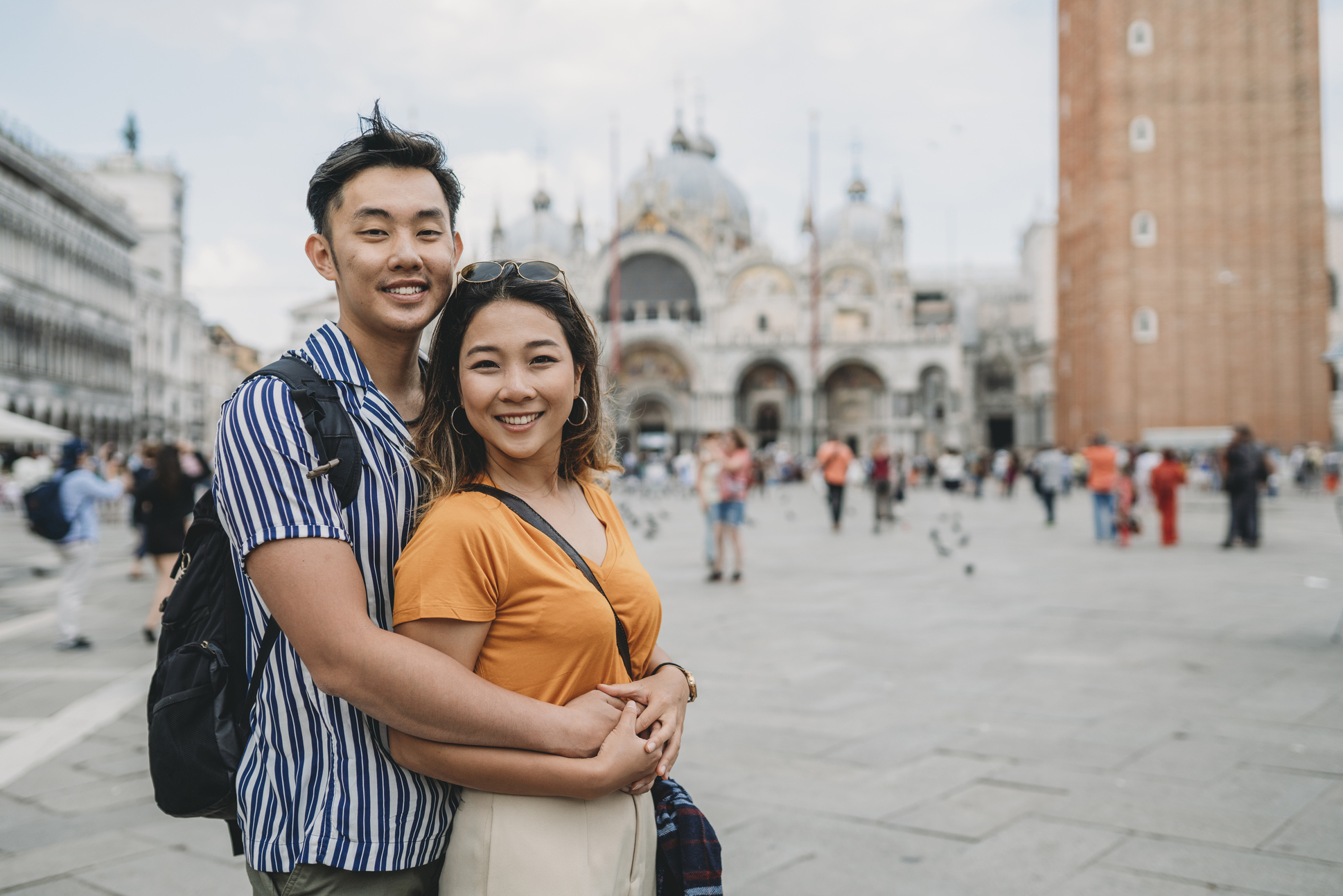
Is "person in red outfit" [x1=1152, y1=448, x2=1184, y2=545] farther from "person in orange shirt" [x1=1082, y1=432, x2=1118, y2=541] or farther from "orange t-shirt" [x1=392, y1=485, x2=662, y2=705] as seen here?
"orange t-shirt" [x1=392, y1=485, x2=662, y2=705]

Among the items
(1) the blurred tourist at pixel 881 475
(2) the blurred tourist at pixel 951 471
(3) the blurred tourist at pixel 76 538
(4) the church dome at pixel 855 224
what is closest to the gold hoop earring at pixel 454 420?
(3) the blurred tourist at pixel 76 538

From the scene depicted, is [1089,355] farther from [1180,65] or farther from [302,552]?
[302,552]

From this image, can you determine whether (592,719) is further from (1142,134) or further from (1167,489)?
(1142,134)

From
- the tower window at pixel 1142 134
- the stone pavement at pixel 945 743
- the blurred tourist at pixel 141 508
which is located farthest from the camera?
the tower window at pixel 1142 134

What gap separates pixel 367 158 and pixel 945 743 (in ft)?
12.3

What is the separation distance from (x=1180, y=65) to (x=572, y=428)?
35.7 m

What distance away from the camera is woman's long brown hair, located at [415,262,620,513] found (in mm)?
1524

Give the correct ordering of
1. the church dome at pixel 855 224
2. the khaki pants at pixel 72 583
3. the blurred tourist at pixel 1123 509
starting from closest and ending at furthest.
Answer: the khaki pants at pixel 72 583
the blurred tourist at pixel 1123 509
the church dome at pixel 855 224

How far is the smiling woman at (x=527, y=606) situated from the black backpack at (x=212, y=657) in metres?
0.17

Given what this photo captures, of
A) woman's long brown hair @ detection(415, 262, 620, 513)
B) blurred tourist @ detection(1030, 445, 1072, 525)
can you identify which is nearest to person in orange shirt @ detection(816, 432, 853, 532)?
blurred tourist @ detection(1030, 445, 1072, 525)

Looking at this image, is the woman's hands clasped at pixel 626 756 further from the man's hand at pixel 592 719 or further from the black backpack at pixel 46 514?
the black backpack at pixel 46 514

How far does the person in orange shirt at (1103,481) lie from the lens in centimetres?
1316

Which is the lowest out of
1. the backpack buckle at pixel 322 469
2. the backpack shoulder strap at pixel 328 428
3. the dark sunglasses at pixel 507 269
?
the backpack buckle at pixel 322 469

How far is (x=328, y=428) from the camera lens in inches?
55.8
